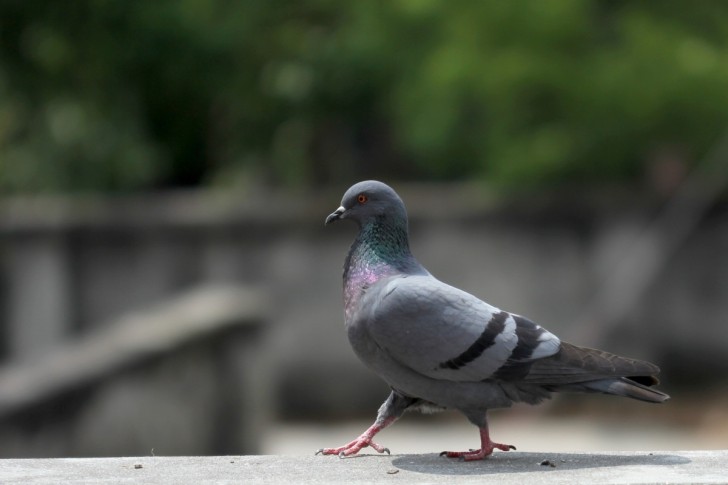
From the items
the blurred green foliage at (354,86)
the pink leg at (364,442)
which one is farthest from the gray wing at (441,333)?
the blurred green foliage at (354,86)

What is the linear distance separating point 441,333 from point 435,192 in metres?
9.69

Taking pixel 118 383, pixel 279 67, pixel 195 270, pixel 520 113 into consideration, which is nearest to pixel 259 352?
pixel 118 383

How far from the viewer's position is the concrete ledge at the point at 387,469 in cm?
445

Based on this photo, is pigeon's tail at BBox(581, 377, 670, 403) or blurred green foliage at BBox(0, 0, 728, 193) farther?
blurred green foliage at BBox(0, 0, 728, 193)

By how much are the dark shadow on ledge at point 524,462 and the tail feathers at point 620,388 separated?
0.23 metres

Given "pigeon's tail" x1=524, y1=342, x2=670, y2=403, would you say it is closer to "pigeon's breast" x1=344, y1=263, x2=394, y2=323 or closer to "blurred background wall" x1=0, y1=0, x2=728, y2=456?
"pigeon's breast" x1=344, y1=263, x2=394, y2=323

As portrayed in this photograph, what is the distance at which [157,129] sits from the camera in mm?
16516

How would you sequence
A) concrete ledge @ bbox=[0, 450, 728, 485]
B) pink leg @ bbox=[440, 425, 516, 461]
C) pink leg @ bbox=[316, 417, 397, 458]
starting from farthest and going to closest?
1. pink leg @ bbox=[316, 417, 397, 458]
2. pink leg @ bbox=[440, 425, 516, 461]
3. concrete ledge @ bbox=[0, 450, 728, 485]

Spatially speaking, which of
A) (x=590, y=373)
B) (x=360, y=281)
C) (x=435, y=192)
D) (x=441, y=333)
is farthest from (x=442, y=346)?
(x=435, y=192)

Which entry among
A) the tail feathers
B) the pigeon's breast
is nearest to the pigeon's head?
the pigeon's breast

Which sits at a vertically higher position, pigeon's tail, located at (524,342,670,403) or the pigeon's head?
the pigeon's head

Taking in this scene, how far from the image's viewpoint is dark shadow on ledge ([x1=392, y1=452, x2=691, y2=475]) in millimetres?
4664

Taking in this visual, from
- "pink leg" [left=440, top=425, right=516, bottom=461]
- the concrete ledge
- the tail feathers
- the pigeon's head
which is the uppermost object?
the pigeon's head

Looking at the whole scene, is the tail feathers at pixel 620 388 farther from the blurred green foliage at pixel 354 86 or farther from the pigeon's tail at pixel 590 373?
the blurred green foliage at pixel 354 86
